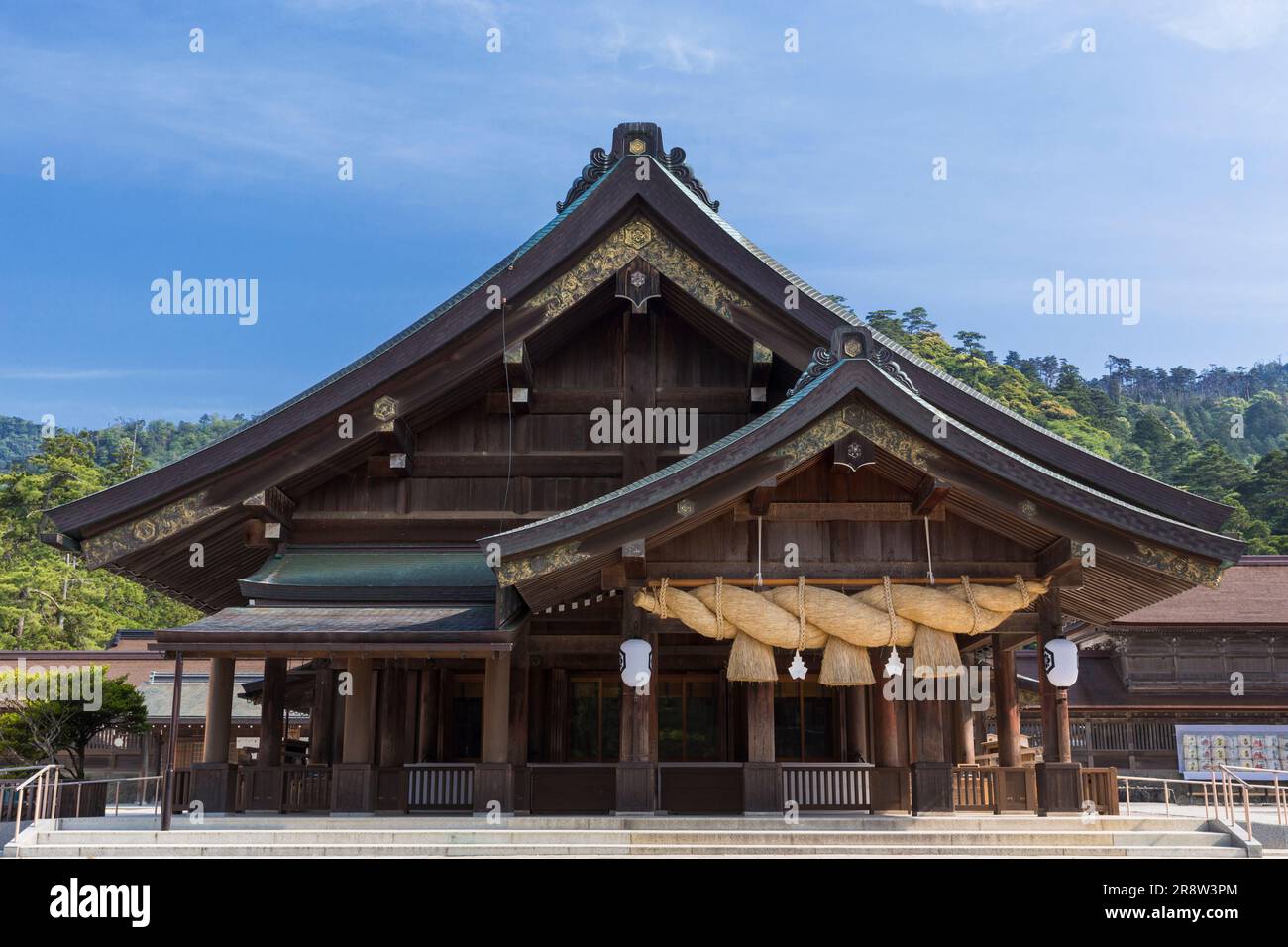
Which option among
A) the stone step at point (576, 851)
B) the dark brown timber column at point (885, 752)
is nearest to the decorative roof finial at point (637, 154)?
the dark brown timber column at point (885, 752)

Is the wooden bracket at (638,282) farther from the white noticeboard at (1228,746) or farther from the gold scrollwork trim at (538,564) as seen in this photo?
the white noticeboard at (1228,746)

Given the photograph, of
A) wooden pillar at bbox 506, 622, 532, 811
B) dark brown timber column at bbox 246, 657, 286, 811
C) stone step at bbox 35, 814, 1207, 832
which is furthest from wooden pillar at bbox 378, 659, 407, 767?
stone step at bbox 35, 814, 1207, 832

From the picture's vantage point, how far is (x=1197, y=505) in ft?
46.3

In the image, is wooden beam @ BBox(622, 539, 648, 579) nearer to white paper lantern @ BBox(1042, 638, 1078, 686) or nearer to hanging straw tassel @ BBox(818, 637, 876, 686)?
hanging straw tassel @ BBox(818, 637, 876, 686)

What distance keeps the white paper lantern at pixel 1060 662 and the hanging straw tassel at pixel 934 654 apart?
3.29 ft

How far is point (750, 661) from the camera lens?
1346 cm

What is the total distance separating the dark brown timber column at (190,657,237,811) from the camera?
14992 millimetres

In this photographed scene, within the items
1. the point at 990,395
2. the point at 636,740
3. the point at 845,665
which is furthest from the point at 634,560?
the point at 990,395

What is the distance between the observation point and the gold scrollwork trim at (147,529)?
582 inches

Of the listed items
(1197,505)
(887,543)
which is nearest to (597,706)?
(887,543)

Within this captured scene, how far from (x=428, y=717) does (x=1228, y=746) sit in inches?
1016

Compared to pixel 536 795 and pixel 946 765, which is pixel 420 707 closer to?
pixel 536 795

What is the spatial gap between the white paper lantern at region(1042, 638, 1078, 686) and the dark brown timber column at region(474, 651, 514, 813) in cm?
611
